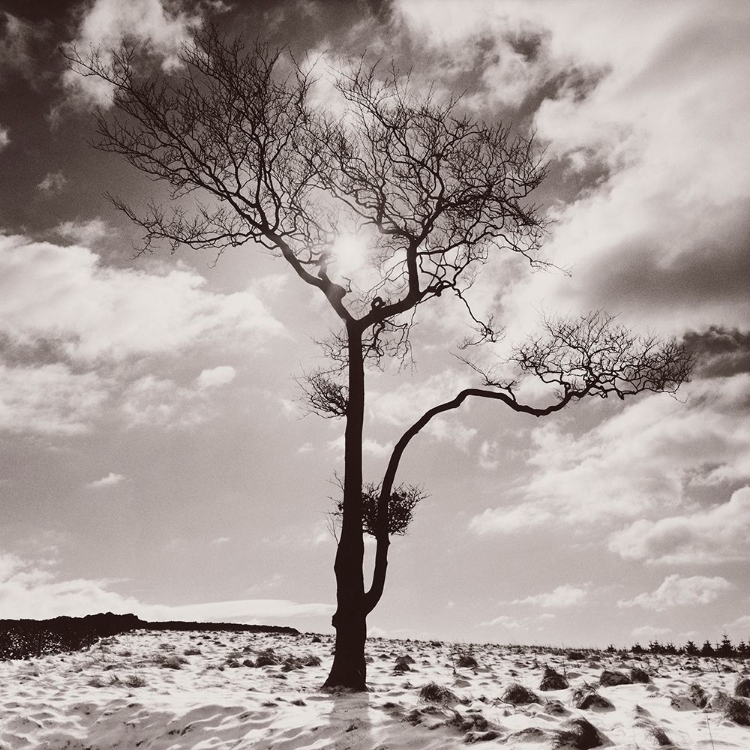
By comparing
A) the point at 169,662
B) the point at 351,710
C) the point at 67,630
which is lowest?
the point at 351,710

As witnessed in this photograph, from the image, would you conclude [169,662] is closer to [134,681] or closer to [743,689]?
[134,681]

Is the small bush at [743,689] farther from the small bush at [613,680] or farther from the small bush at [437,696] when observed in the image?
the small bush at [437,696]

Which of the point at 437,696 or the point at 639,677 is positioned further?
the point at 639,677

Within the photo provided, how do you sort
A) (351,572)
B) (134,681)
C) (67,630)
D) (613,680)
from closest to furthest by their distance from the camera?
(134,681), (613,680), (351,572), (67,630)

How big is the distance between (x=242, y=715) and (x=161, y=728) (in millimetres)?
762

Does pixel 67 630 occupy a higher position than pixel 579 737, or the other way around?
pixel 67 630

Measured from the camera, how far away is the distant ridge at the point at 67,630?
11.9 meters

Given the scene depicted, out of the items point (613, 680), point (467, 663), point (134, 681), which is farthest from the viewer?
point (467, 663)

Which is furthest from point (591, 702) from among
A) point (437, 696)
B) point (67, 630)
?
point (67, 630)

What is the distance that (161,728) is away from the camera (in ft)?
18.3

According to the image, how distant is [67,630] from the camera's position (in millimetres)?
15836

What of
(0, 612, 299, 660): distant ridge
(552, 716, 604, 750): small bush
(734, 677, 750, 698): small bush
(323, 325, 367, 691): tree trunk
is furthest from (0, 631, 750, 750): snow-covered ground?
(0, 612, 299, 660): distant ridge

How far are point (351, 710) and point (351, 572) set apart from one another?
102 inches

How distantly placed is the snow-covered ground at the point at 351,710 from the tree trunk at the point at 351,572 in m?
0.39
